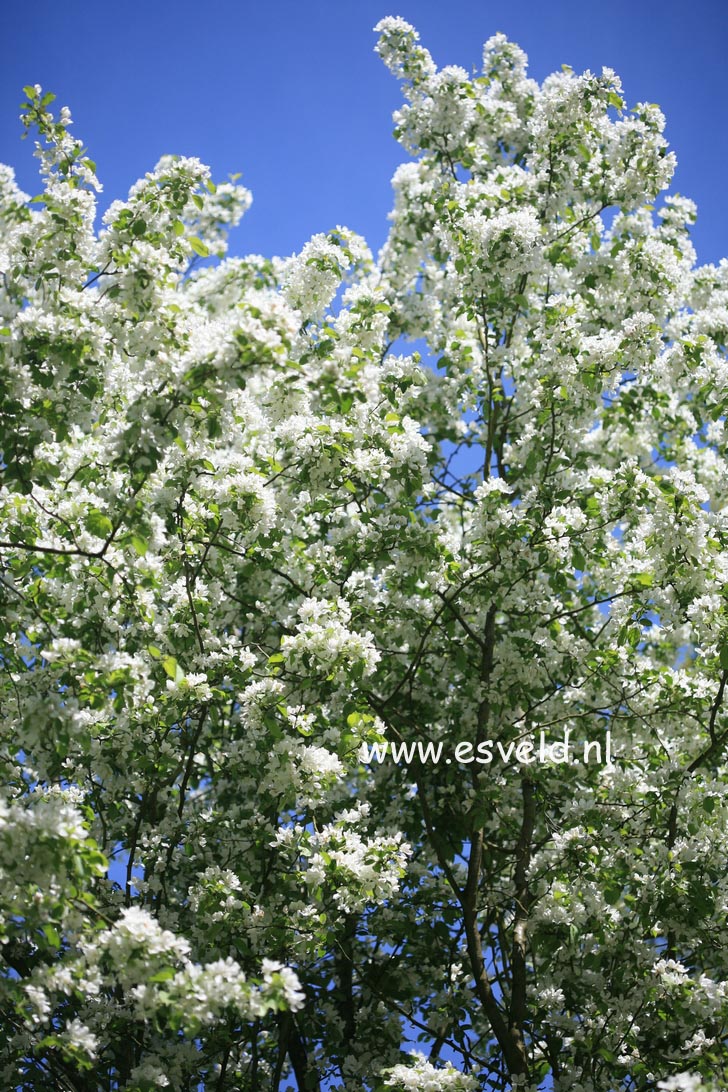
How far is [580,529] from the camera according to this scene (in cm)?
676

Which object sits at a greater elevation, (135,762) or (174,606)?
(174,606)

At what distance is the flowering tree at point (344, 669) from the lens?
199 inches

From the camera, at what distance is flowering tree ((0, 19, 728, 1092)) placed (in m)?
5.06

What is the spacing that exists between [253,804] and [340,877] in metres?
1.65

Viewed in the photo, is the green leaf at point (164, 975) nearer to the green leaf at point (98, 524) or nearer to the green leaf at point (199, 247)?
the green leaf at point (98, 524)

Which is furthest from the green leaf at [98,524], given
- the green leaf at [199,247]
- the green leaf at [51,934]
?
the green leaf at [51,934]

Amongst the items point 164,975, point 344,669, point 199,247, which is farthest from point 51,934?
point 199,247

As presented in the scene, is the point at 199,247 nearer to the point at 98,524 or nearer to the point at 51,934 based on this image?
the point at 98,524

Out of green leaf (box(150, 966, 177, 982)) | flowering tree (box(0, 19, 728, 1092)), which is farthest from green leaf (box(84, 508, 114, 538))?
green leaf (box(150, 966, 177, 982))

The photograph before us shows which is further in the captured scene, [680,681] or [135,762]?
[680,681]

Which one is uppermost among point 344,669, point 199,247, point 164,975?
point 199,247

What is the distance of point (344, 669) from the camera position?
18.1 feet

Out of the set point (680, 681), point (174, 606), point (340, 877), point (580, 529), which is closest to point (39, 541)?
point (174, 606)

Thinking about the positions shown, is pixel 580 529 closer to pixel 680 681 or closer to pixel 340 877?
pixel 680 681
